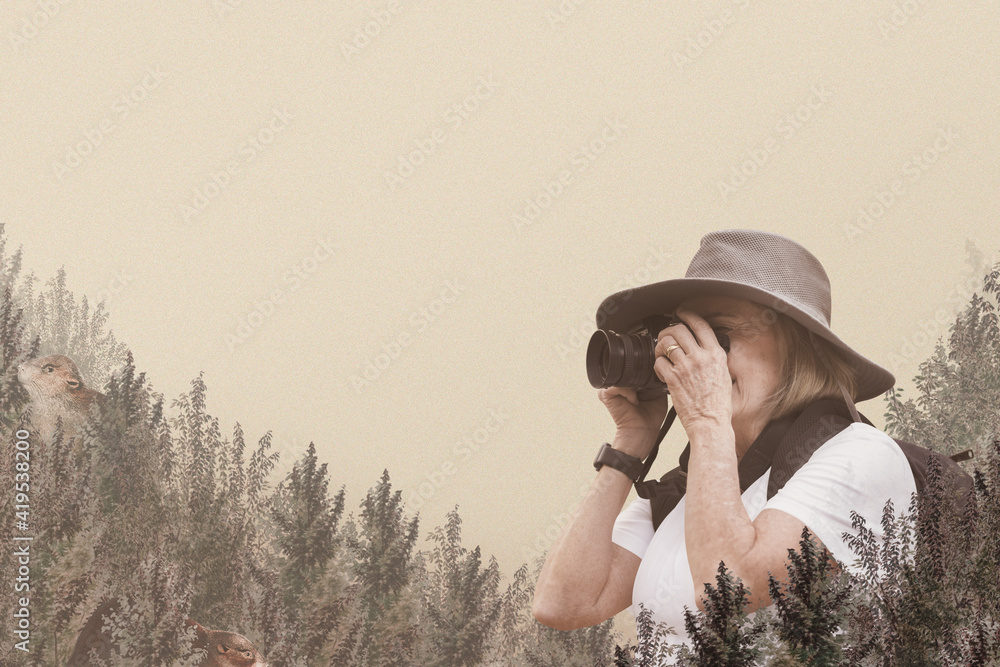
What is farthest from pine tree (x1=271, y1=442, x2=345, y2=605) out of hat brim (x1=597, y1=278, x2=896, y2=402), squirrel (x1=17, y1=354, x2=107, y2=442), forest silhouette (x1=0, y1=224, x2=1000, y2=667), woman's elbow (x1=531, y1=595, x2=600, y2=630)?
hat brim (x1=597, y1=278, x2=896, y2=402)

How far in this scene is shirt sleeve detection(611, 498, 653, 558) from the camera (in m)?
1.64

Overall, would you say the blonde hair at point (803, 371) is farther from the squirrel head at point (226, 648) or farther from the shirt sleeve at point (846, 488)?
the squirrel head at point (226, 648)

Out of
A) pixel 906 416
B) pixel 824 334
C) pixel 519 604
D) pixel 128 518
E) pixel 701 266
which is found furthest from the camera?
pixel 519 604

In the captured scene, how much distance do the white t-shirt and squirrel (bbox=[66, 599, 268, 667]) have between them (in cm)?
716

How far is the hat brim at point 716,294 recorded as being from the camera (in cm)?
136

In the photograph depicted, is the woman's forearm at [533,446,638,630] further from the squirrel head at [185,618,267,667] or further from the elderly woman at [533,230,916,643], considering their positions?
the squirrel head at [185,618,267,667]

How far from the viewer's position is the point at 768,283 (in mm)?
1422

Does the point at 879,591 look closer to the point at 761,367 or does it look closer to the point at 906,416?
the point at 761,367

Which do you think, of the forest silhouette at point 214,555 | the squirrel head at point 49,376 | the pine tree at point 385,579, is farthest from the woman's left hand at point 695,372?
the squirrel head at point 49,376

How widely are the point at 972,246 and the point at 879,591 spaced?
636cm

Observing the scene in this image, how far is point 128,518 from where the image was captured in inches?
305

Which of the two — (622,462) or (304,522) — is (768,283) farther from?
(304,522)

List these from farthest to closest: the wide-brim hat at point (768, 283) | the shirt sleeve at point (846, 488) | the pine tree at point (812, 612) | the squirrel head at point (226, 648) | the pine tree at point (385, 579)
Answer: the pine tree at point (385, 579), the squirrel head at point (226, 648), the wide-brim hat at point (768, 283), the shirt sleeve at point (846, 488), the pine tree at point (812, 612)

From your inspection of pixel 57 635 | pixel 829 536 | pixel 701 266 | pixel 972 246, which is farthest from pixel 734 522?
pixel 57 635
